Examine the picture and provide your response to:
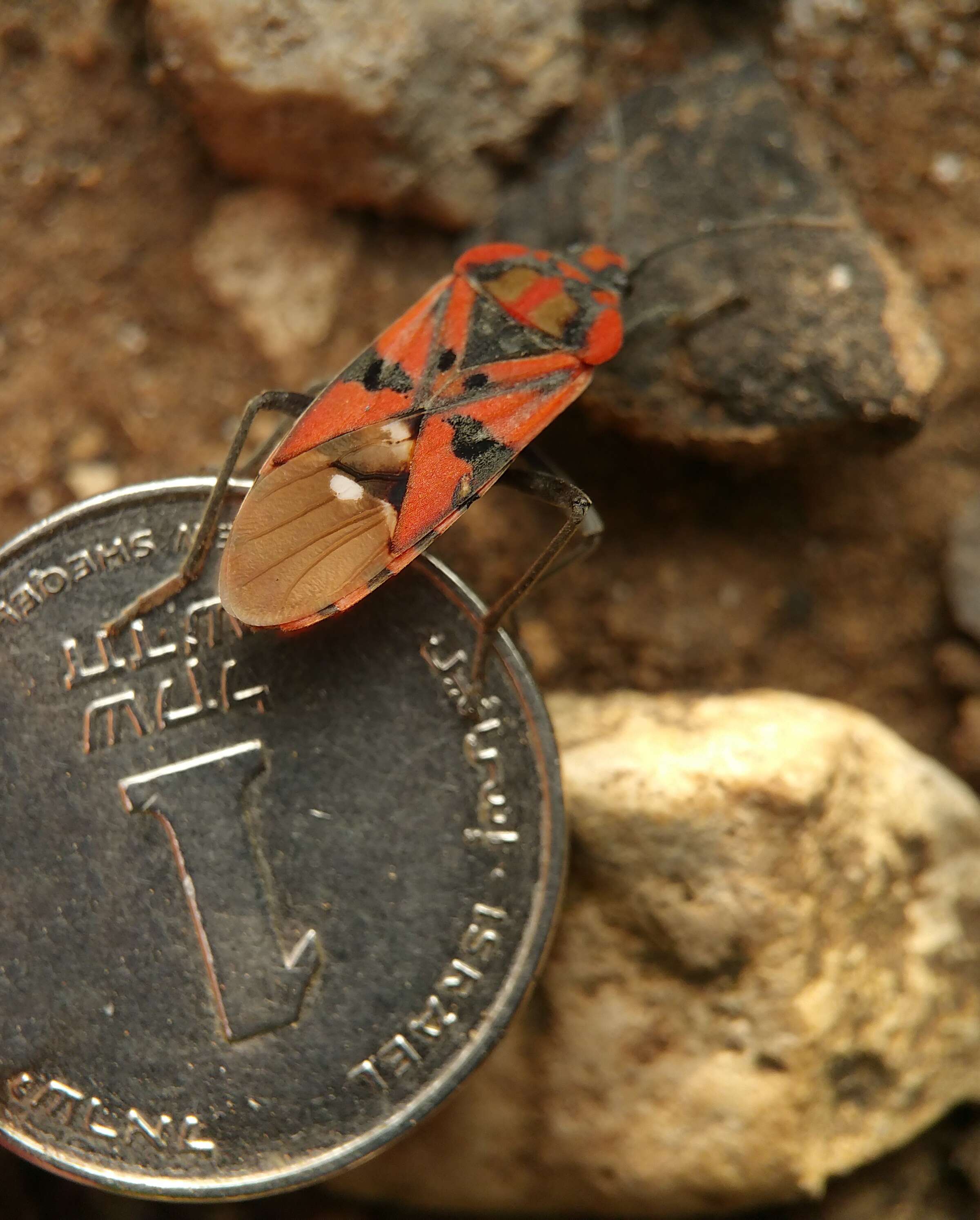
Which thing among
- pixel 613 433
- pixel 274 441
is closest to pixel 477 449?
pixel 274 441

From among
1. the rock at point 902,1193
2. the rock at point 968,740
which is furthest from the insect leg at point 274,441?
the rock at point 902,1193

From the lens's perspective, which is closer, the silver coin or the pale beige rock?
the silver coin

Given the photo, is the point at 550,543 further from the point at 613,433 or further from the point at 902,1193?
the point at 902,1193

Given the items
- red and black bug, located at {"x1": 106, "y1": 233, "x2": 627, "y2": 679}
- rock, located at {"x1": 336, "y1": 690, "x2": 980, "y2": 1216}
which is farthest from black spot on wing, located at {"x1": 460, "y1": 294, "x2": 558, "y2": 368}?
rock, located at {"x1": 336, "y1": 690, "x2": 980, "y2": 1216}

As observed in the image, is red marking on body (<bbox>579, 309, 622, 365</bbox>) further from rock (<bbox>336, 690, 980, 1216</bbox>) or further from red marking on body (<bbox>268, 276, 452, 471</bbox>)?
rock (<bbox>336, 690, 980, 1216</bbox>)

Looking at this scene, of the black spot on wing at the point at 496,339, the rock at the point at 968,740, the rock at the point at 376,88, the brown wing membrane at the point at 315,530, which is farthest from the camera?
the rock at the point at 968,740

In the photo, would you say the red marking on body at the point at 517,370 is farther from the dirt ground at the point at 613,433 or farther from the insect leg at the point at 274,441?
the dirt ground at the point at 613,433

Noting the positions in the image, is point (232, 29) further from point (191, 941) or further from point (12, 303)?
point (191, 941)
